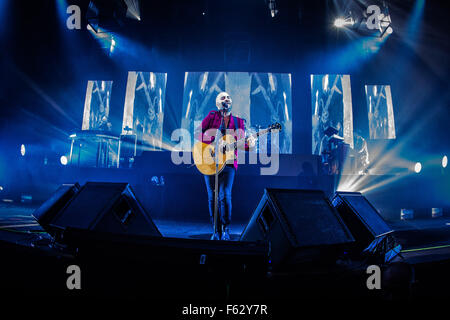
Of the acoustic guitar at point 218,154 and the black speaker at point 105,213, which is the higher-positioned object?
the acoustic guitar at point 218,154

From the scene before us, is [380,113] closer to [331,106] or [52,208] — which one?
[331,106]

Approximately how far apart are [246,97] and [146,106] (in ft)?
12.3

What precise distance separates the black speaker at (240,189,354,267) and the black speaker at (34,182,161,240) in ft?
4.06

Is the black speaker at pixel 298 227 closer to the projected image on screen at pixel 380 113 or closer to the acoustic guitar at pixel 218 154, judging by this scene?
the acoustic guitar at pixel 218 154

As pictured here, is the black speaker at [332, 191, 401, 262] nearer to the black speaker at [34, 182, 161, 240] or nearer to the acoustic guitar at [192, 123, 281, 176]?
the acoustic guitar at [192, 123, 281, 176]

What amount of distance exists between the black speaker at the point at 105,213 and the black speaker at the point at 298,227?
4.06 feet

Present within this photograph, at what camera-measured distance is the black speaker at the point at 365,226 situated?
2102 mm

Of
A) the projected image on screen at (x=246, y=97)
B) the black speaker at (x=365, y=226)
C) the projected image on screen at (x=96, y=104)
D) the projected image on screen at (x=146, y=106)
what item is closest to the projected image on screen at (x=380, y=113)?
the projected image on screen at (x=246, y=97)

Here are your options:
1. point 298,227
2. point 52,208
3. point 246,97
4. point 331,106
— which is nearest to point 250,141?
point 298,227

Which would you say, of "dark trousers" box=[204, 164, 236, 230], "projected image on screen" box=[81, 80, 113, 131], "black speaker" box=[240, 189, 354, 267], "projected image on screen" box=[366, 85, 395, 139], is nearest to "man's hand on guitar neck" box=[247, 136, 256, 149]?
"dark trousers" box=[204, 164, 236, 230]

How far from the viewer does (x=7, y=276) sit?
67.4 inches

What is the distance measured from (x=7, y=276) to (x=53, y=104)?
27.9 ft

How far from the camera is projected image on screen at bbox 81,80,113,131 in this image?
326 inches

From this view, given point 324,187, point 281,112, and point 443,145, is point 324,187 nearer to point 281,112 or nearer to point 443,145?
point 281,112
